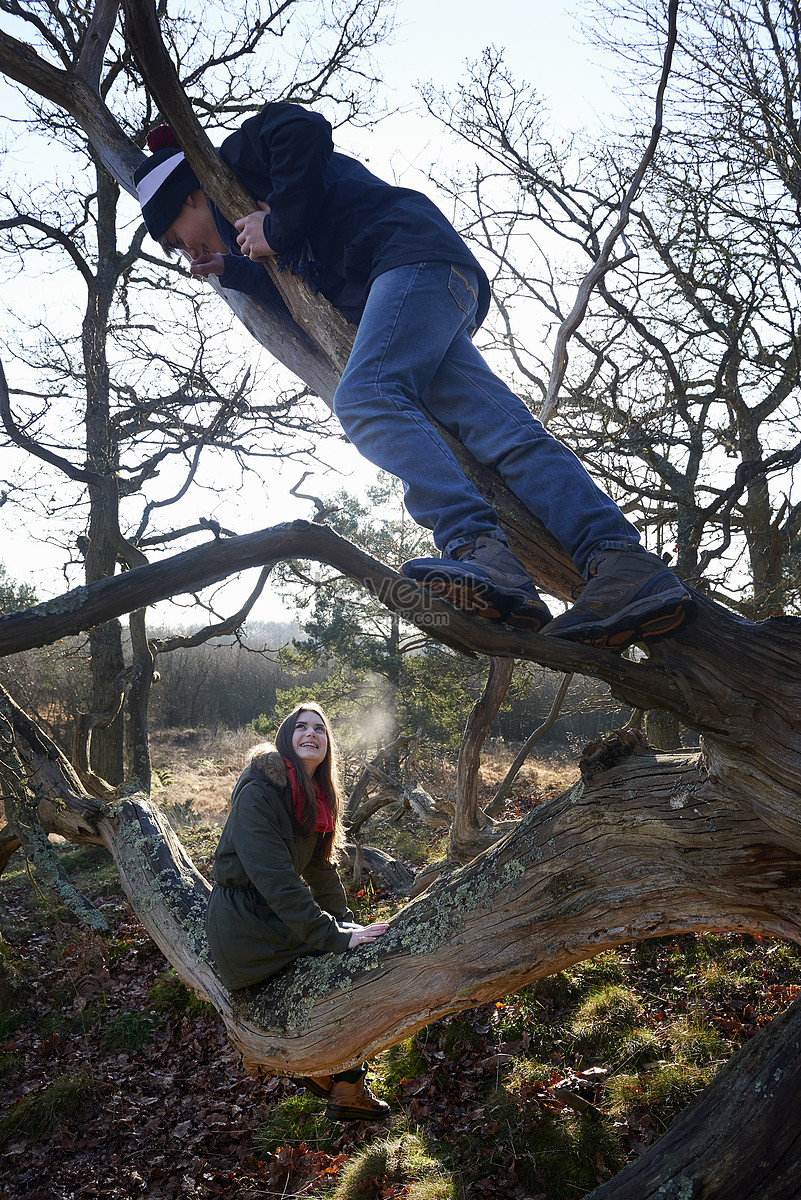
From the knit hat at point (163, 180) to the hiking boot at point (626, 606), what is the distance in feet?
6.53

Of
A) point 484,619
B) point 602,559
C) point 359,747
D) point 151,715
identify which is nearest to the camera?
point 484,619

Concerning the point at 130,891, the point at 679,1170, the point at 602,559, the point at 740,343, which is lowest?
the point at 679,1170

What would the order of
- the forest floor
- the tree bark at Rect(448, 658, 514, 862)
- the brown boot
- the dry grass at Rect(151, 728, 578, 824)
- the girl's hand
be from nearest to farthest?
1. the girl's hand
2. the brown boot
3. the forest floor
4. the tree bark at Rect(448, 658, 514, 862)
5. the dry grass at Rect(151, 728, 578, 824)

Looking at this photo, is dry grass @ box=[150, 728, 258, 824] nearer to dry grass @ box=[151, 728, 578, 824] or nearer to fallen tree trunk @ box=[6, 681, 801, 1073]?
dry grass @ box=[151, 728, 578, 824]

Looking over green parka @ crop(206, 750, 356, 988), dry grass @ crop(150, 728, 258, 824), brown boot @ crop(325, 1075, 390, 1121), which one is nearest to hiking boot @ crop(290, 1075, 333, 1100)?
brown boot @ crop(325, 1075, 390, 1121)

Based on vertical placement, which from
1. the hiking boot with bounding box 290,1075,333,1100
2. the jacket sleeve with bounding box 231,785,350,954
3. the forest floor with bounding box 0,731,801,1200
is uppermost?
the jacket sleeve with bounding box 231,785,350,954

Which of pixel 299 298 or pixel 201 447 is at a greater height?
pixel 201 447

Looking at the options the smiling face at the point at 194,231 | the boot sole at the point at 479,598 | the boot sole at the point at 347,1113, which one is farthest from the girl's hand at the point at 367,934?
the smiling face at the point at 194,231

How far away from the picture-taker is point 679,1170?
2.00 m

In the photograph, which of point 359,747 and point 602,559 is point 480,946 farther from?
point 359,747

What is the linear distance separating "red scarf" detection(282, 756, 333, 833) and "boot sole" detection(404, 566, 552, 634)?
1793 millimetres

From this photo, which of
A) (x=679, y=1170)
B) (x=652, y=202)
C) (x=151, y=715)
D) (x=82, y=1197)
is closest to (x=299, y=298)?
(x=679, y=1170)

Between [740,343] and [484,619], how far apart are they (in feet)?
24.9

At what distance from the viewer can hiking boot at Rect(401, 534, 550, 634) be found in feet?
5.91
